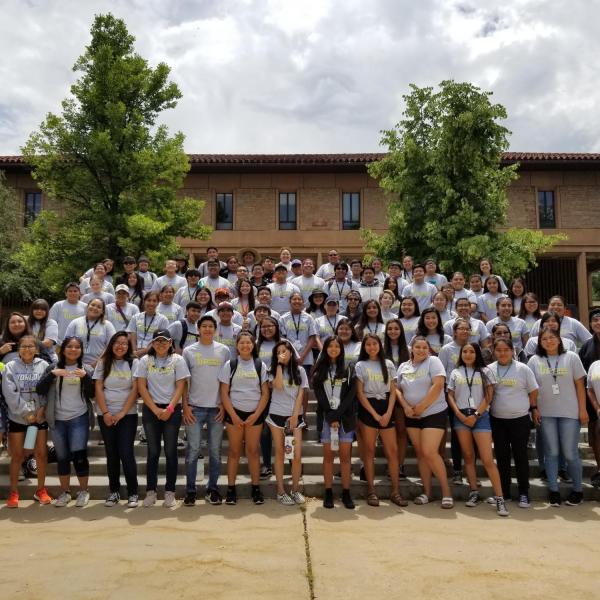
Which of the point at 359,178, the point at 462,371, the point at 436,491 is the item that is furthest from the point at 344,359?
the point at 359,178

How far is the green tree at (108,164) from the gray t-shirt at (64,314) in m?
6.62

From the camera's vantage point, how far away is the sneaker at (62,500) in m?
6.12

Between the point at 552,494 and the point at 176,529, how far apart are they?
167 inches

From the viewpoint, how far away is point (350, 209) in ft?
74.3

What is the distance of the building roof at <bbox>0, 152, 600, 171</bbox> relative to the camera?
21.4 meters

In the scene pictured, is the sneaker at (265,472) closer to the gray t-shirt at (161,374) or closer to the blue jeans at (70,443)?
the gray t-shirt at (161,374)

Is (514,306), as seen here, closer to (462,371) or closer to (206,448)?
(462,371)

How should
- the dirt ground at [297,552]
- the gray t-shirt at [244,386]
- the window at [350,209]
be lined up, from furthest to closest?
1. the window at [350,209]
2. the gray t-shirt at [244,386]
3. the dirt ground at [297,552]

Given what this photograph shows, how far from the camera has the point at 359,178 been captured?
22.4m

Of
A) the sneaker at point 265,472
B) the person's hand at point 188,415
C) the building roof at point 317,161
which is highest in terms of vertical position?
the building roof at point 317,161

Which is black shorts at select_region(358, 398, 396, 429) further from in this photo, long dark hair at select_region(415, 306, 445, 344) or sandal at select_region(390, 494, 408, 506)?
long dark hair at select_region(415, 306, 445, 344)

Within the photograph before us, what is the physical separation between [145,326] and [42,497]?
2492 mm

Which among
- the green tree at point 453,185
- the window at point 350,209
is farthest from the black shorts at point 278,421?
the window at point 350,209

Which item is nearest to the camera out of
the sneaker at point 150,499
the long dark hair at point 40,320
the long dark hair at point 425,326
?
the sneaker at point 150,499
